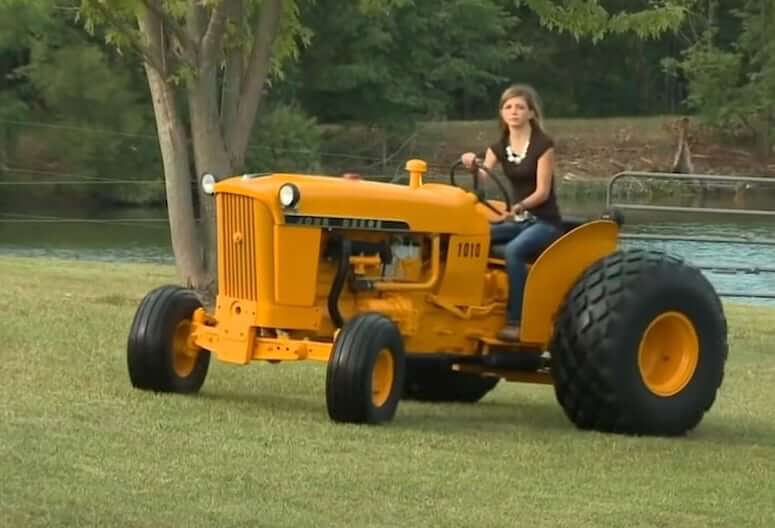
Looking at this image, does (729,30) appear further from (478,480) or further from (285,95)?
(478,480)

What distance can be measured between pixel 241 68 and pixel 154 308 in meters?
6.26

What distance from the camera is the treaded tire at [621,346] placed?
8773mm

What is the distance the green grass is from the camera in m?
6.36

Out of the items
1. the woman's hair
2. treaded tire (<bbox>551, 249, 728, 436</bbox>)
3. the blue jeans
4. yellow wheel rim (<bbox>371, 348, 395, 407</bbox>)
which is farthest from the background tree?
yellow wheel rim (<bbox>371, 348, 395, 407</bbox>)

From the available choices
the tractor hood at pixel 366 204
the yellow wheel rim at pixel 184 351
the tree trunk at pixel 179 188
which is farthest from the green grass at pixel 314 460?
the tree trunk at pixel 179 188

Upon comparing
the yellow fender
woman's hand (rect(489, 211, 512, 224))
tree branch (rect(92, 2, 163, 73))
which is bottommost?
the yellow fender

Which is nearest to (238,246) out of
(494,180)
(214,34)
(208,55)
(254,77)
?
(494,180)

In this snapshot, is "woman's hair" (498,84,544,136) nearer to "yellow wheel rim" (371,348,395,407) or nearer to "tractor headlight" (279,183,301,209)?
"tractor headlight" (279,183,301,209)

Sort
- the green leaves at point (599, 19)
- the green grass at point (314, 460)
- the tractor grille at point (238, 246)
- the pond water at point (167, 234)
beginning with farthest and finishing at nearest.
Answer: the pond water at point (167, 234), the green leaves at point (599, 19), the tractor grille at point (238, 246), the green grass at point (314, 460)

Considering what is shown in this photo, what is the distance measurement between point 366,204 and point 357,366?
0.93 meters

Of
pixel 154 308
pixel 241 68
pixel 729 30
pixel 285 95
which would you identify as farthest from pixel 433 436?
pixel 729 30

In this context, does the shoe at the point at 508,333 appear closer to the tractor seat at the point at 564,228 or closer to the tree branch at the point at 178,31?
the tractor seat at the point at 564,228

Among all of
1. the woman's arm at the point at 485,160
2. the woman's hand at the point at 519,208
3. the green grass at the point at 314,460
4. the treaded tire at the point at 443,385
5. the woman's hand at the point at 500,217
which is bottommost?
the treaded tire at the point at 443,385

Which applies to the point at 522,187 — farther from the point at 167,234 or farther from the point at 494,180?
the point at 167,234
